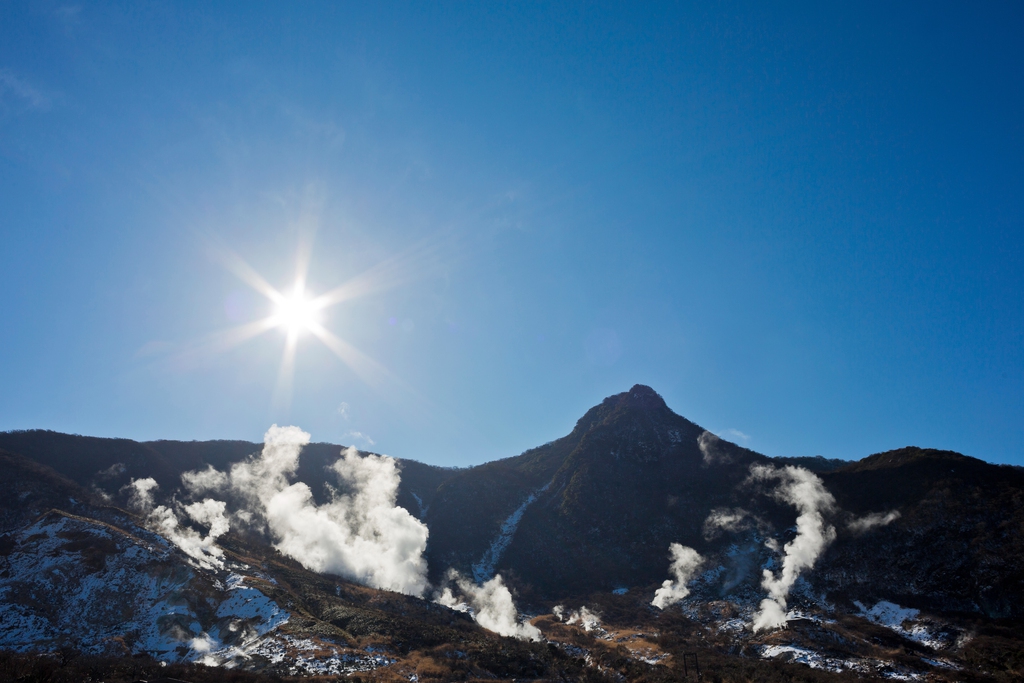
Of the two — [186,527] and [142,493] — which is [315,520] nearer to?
[186,527]

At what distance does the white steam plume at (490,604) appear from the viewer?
2501 inches

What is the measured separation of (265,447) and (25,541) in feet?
198

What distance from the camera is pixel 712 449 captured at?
100688mm

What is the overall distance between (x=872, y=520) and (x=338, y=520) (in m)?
83.4

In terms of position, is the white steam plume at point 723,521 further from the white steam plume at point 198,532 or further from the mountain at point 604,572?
the white steam plume at point 198,532

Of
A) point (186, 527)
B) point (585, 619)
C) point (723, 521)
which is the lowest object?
point (585, 619)

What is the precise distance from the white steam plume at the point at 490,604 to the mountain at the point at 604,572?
64.7 inches

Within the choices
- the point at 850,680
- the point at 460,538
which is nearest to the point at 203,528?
the point at 460,538

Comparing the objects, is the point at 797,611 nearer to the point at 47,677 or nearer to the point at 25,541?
the point at 47,677

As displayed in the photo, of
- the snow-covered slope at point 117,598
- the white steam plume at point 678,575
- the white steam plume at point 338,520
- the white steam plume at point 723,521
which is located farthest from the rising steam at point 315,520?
the white steam plume at point 723,521

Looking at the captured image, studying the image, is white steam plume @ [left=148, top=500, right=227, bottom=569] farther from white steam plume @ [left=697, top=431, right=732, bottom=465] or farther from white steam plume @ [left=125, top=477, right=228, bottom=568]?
white steam plume @ [left=697, top=431, right=732, bottom=465]

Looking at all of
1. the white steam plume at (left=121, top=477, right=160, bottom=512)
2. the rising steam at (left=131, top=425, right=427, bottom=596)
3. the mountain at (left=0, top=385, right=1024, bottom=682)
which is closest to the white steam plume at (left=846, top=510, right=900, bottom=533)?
the mountain at (left=0, top=385, right=1024, bottom=682)

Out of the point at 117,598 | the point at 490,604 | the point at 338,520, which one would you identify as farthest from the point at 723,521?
the point at 117,598

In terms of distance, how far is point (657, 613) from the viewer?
2594 inches
